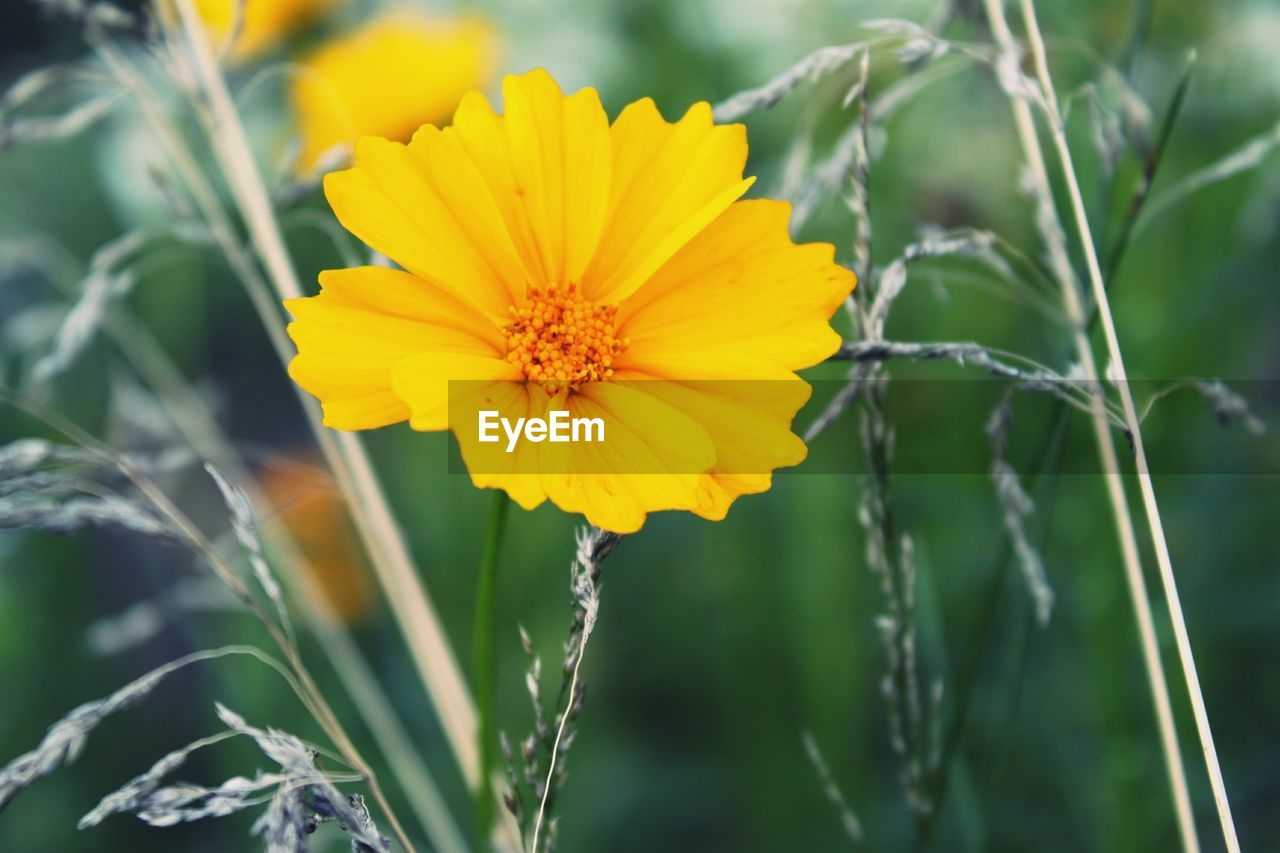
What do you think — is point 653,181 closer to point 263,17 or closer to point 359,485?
point 359,485

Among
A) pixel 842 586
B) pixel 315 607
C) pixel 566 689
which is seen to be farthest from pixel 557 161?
pixel 842 586

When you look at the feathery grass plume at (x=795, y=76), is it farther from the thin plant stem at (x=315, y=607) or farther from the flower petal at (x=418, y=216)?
the thin plant stem at (x=315, y=607)

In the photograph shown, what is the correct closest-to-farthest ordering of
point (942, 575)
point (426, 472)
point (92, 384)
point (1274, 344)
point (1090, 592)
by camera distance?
1. point (1090, 592)
2. point (942, 575)
3. point (426, 472)
4. point (1274, 344)
5. point (92, 384)

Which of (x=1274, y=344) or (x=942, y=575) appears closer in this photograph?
(x=942, y=575)

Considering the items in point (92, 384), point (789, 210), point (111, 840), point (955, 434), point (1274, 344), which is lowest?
point (111, 840)

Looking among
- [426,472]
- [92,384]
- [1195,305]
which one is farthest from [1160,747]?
[92,384]

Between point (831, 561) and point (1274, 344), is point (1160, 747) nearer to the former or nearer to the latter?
point (831, 561)

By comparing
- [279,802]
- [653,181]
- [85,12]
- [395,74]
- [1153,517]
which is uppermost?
[395,74]

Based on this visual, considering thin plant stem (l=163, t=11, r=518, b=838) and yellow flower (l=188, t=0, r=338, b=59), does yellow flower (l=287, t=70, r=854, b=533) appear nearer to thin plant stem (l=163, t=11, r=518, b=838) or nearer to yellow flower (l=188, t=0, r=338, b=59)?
thin plant stem (l=163, t=11, r=518, b=838)
